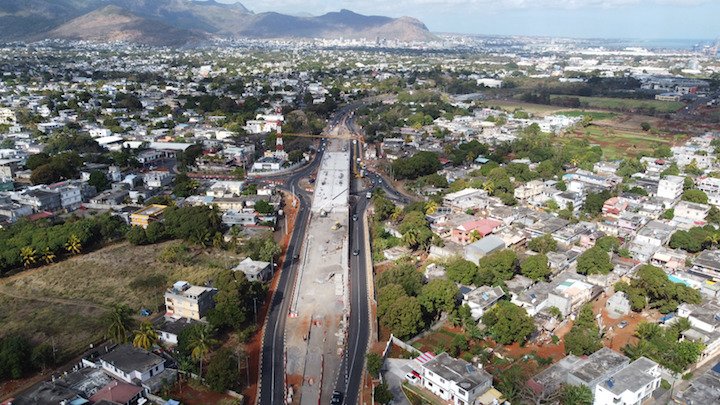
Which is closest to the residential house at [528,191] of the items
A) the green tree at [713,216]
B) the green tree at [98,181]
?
the green tree at [713,216]

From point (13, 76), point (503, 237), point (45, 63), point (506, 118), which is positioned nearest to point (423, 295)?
point (503, 237)

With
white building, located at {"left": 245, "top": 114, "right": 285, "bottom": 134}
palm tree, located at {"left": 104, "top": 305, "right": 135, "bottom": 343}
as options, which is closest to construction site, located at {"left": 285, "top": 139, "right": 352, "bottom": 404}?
palm tree, located at {"left": 104, "top": 305, "right": 135, "bottom": 343}

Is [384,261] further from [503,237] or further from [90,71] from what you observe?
[90,71]

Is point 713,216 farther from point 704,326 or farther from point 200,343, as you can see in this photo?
point 200,343

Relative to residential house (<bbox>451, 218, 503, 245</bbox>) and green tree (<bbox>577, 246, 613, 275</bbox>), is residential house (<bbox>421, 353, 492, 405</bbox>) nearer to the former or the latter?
green tree (<bbox>577, 246, 613, 275</bbox>)

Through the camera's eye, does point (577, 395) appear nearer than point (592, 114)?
Yes

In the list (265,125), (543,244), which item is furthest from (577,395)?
(265,125)
